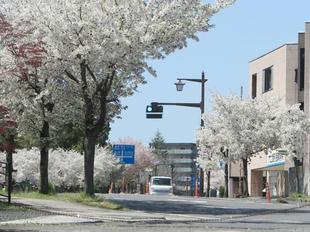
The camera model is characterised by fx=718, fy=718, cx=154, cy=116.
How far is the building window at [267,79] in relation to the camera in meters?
70.0

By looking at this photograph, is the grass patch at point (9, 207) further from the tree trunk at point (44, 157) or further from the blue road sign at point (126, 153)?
the blue road sign at point (126, 153)

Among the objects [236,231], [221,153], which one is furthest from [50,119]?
[221,153]

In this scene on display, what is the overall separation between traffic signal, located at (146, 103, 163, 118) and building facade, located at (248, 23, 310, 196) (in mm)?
12367

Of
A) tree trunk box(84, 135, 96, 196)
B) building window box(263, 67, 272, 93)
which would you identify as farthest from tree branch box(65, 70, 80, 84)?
building window box(263, 67, 272, 93)

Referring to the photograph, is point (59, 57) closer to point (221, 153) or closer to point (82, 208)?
point (82, 208)

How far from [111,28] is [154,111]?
1992 cm

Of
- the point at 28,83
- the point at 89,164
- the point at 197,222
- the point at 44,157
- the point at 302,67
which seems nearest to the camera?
the point at 197,222

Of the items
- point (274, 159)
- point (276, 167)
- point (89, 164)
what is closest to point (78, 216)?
point (89, 164)

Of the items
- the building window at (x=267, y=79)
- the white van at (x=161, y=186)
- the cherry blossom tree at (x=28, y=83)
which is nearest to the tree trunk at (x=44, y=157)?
the cherry blossom tree at (x=28, y=83)

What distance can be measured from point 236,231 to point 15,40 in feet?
34.9

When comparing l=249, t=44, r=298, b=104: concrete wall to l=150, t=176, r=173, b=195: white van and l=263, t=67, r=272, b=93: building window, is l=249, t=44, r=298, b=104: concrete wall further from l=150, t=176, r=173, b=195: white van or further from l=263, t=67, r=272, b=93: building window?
l=150, t=176, r=173, b=195: white van

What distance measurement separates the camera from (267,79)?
7106 cm

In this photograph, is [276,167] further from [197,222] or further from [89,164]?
[197,222]

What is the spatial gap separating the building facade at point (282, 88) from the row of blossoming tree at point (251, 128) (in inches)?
52.5
